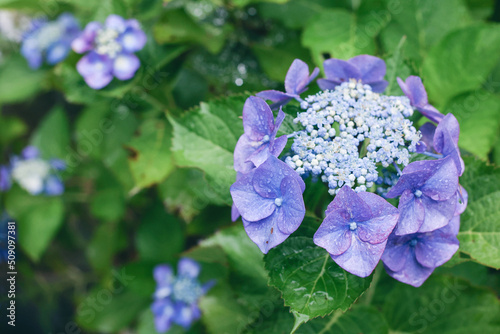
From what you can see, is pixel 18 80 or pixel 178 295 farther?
pixel 18 80

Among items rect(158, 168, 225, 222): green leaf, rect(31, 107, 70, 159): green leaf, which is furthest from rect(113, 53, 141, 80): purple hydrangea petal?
rect(31, 107, 70, 159): green leaf

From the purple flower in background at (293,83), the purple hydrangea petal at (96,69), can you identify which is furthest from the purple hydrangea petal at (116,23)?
the purple flower in background at (293,83)

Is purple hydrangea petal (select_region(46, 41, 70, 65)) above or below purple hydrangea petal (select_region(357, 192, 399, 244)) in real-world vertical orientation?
below

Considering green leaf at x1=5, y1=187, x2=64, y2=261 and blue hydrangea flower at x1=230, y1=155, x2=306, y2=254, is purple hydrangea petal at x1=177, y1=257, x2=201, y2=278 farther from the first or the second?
blue hydrangea flower at x1=230, y1=155, x2=306, y2=254

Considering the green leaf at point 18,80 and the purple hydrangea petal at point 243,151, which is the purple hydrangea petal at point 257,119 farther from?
the green leaf at point 18,80

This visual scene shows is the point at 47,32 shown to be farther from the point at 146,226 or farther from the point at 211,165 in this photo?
the point at 211,165

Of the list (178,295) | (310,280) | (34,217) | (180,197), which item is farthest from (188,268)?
(310,280)

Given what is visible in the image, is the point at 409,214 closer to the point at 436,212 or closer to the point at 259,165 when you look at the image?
the point at 436,212
